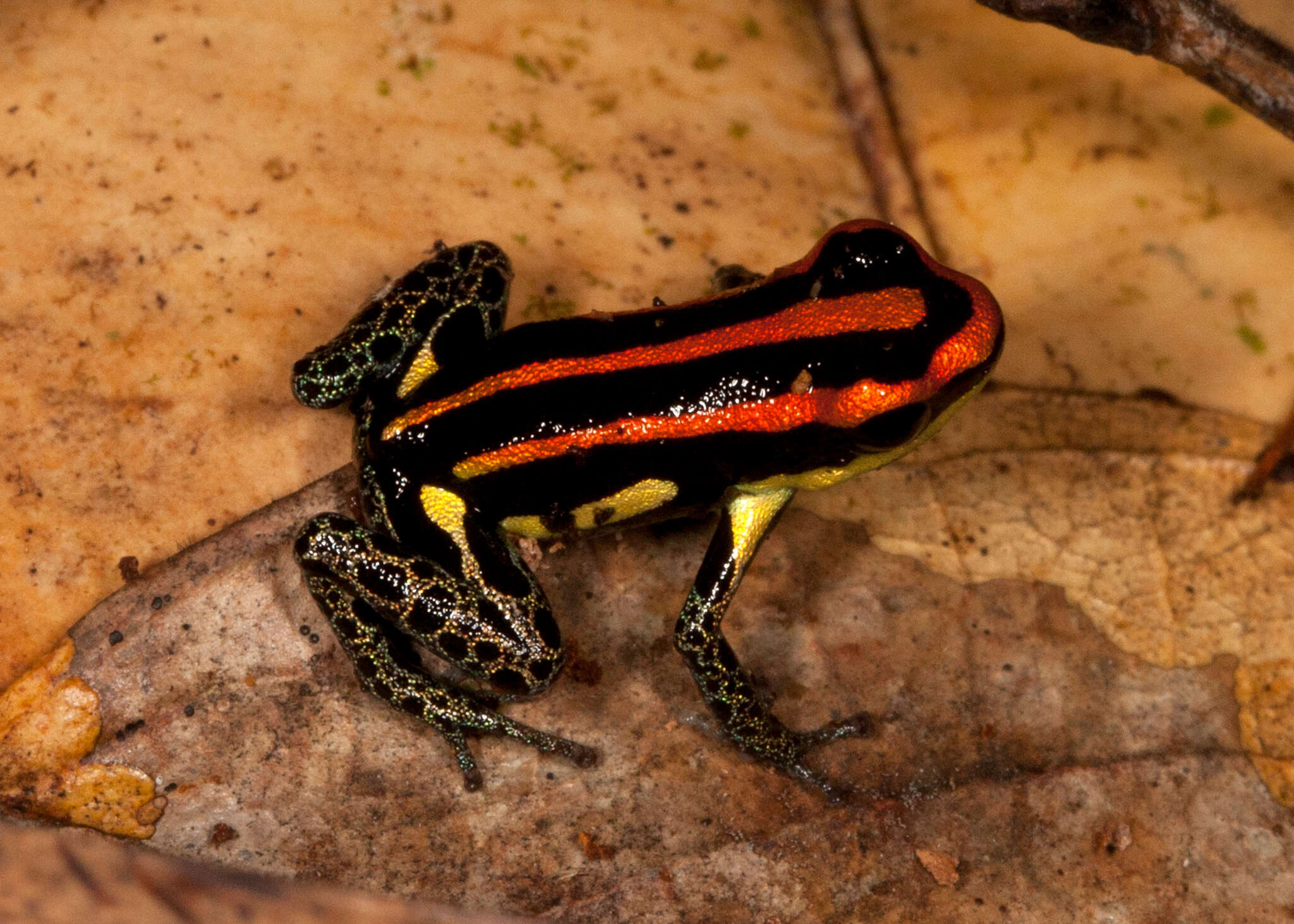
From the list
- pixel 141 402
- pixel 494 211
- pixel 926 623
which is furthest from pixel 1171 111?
pixel 141 402

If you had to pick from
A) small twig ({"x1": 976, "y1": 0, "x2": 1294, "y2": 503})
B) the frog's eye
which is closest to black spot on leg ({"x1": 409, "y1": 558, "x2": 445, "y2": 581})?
the frog's eye

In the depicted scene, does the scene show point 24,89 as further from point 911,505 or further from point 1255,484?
point 1255,484

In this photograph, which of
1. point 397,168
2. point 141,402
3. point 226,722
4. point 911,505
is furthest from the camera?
point 397,168

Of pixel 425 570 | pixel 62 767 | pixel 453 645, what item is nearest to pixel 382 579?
pixel 425 570

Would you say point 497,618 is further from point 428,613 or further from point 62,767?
point 62,767

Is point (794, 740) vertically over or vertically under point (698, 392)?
under

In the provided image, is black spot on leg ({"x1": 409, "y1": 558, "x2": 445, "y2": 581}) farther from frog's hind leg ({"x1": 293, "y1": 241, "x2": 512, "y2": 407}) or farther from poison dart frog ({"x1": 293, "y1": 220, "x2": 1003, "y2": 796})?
frog's hind leg ({"x1": 293, "y1": 241, "x2": 512, "y2": 407})
